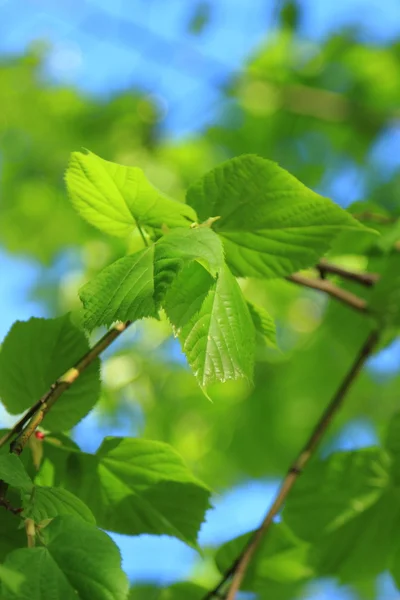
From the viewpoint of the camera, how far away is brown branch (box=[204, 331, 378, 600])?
71 centimetres

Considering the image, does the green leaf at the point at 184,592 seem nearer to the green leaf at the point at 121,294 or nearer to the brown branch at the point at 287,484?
the brown branch at the point at 287,484

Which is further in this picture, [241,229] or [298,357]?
[298,357]

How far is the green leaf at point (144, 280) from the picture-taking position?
19.0 inches

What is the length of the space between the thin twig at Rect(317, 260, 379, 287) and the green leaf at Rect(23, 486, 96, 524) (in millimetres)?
433

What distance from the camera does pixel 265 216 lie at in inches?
24.2

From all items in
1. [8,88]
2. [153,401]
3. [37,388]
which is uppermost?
[8,88]

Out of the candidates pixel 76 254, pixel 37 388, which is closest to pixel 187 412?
pixel 76 254

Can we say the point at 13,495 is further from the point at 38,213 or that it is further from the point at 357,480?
the point at 38,213

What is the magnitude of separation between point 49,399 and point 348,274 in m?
0.48

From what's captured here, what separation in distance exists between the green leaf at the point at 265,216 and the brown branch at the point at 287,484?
0.27 metres

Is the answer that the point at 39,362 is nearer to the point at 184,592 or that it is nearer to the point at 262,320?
the point at 262,320

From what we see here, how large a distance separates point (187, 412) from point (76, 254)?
2.78 ft

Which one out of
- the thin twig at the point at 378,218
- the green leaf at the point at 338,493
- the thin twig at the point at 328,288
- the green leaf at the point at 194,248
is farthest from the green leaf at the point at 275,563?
the green leaf at the point at 194,248

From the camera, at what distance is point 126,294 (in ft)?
1.62
